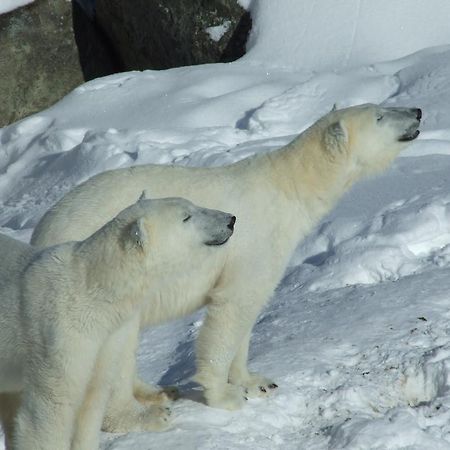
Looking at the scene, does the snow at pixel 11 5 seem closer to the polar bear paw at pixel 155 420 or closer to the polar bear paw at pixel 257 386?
the polar bear paw at pixel 257 386

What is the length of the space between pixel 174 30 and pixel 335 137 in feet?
19.2

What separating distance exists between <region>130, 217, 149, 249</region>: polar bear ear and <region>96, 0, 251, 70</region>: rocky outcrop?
6.39 m

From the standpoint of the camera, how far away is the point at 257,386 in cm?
449

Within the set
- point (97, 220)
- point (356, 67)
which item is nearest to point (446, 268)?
point (97, 220)

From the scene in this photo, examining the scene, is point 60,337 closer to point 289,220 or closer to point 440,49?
point 289,220

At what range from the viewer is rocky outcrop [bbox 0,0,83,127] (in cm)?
1080

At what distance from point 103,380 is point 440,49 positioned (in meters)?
6.09

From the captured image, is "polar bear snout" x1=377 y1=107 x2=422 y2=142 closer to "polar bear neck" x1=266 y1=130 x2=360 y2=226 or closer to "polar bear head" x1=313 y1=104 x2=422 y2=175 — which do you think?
"polar bear head" x1=313 y1=104 x2=422 y2=175

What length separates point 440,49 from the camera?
356 inches

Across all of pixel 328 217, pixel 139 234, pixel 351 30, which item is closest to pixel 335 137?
pixel 139 234

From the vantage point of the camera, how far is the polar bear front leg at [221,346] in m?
4.34

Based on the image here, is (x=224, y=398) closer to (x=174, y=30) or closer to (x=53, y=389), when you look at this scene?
(x=53, y=389)

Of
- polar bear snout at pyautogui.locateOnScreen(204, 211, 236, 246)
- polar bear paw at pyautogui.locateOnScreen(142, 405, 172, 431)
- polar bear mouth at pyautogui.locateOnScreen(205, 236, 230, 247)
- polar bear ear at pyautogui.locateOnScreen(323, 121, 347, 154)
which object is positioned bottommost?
polar bear paw at pyautogui.locateOnScreen(142, 405, 172, 431)

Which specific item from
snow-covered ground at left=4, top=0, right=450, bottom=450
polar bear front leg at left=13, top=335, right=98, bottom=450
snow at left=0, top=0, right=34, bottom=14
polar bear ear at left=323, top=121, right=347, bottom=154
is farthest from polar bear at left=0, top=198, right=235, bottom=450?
snow at left=0, top=0, right=34, bottom=14
